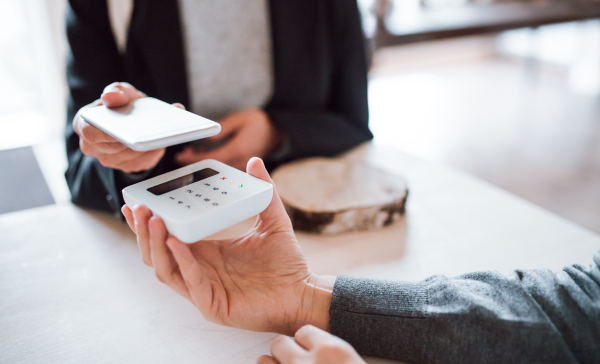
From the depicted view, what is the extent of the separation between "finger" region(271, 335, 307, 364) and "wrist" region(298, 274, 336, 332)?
0.05m

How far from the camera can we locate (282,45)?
0.80 meters

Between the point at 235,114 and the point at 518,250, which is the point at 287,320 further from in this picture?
the point at 235,114

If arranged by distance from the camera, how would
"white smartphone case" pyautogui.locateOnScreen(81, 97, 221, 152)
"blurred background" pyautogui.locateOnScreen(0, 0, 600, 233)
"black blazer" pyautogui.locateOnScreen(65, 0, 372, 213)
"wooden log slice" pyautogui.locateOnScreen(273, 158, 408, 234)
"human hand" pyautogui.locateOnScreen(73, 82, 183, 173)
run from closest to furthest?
"white smartphone case" pyautogui.locateOnScreen(81, 97, 221, 152)
"human hand" pyautogui.locateOnScreen(73, 82, 183, 173)
"wooden log slice" pyautogui.locateOnScreen(273, 158, 408, 234)
"black blazer" pyautogui.locateOnScreen(65, 0, 372, 213)
"blurred background" pyautogui.locateOnScreen(0, 0, 600, 233)

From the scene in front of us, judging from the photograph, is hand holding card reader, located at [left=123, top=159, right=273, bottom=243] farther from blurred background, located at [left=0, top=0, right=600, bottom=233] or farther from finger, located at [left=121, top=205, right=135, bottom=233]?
blurred background, located at [left=0, top=0, right=600, bottom=233]

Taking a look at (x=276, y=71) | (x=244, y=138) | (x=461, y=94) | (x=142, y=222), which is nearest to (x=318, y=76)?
(x=276, y=71)

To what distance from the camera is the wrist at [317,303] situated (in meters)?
0.39

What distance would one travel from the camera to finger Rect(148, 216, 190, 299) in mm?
321

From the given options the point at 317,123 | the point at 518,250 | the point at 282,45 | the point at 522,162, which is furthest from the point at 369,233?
the point at 522,162

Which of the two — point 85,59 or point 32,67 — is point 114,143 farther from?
point 32,67

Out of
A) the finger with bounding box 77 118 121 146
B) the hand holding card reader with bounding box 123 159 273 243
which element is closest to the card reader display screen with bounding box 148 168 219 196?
the hand holding card reader with bounding box 123 159 273 243

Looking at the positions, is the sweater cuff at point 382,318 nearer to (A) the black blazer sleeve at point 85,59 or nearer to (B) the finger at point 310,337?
(B) the finger at point 310,337

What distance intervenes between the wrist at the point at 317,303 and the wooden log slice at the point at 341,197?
0.46ft

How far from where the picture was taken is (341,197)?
1.91 feet

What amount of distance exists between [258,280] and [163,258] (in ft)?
0.33
